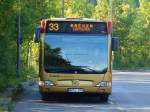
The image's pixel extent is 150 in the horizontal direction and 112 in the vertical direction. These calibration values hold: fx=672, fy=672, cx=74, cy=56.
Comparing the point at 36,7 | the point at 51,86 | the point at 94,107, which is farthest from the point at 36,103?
the point at 36,7

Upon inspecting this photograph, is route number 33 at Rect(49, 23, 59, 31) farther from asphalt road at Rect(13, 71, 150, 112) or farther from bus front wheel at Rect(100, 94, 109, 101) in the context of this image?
bus front wheel at Rect(100, 94, 109, 101)

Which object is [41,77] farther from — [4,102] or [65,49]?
[4,102]

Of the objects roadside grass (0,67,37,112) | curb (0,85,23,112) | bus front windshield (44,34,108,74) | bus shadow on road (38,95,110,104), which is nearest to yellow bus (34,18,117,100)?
bus front windshield (44,34,108,74)

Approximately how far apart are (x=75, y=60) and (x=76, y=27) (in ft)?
3.95

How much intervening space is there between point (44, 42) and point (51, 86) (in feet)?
5.14

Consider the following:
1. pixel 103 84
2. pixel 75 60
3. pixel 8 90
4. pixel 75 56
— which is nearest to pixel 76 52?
pixel 75 56

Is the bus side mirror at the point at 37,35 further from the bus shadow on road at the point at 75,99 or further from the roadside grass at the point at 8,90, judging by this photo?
the bus shadow on road at the point at 75,99

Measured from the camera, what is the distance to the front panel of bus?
22.5 m

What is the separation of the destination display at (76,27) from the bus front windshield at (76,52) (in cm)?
17

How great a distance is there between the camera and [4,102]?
→ 20.0 metres

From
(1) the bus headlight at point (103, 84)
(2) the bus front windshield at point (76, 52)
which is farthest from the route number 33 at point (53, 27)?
(1) the bus headlight at point (103, 84)

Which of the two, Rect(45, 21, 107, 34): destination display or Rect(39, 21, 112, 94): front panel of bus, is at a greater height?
Rect(45, 21, 107, 34): destination display

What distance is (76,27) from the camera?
23.1 metres

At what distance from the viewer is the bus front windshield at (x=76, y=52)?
22.7 metres
